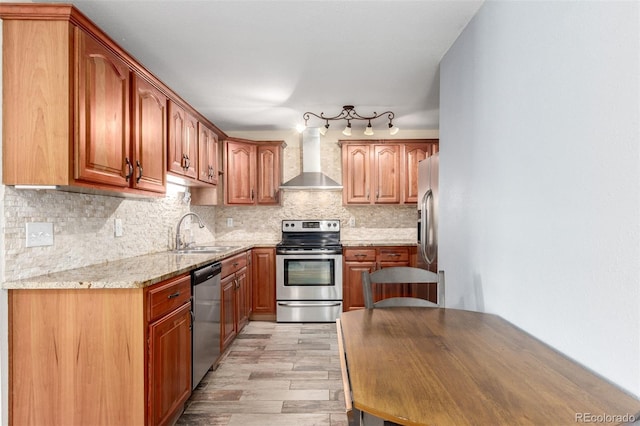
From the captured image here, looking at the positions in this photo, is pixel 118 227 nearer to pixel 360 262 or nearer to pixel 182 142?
pixel 182 142

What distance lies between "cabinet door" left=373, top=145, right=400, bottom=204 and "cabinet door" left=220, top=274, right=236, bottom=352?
2.22 metres

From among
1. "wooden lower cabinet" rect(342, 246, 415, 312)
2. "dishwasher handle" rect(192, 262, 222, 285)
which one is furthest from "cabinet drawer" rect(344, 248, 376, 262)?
"dishwasher handle" rect(192, 262, 222, 285)

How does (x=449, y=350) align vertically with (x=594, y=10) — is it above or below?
below

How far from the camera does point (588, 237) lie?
1229 millimetres

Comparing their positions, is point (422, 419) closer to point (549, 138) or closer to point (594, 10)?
point (549, 138)

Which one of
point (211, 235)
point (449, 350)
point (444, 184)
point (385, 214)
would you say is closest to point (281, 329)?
point (211, 235)

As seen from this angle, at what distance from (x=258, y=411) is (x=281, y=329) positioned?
1.88 metres

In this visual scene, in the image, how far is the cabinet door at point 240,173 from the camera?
4866 millimetres

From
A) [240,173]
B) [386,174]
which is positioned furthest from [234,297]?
[386,174]

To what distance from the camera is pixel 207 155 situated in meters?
4.19

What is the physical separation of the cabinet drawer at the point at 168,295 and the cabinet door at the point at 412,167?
126 inches

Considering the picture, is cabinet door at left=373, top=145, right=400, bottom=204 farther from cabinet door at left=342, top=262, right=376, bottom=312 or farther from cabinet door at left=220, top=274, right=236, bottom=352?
cabinet door at left=220, top=274, right=236, bottom=352

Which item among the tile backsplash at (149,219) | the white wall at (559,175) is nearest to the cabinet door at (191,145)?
the tile backsplash at (149,219)

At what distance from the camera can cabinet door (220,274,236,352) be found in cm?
339
